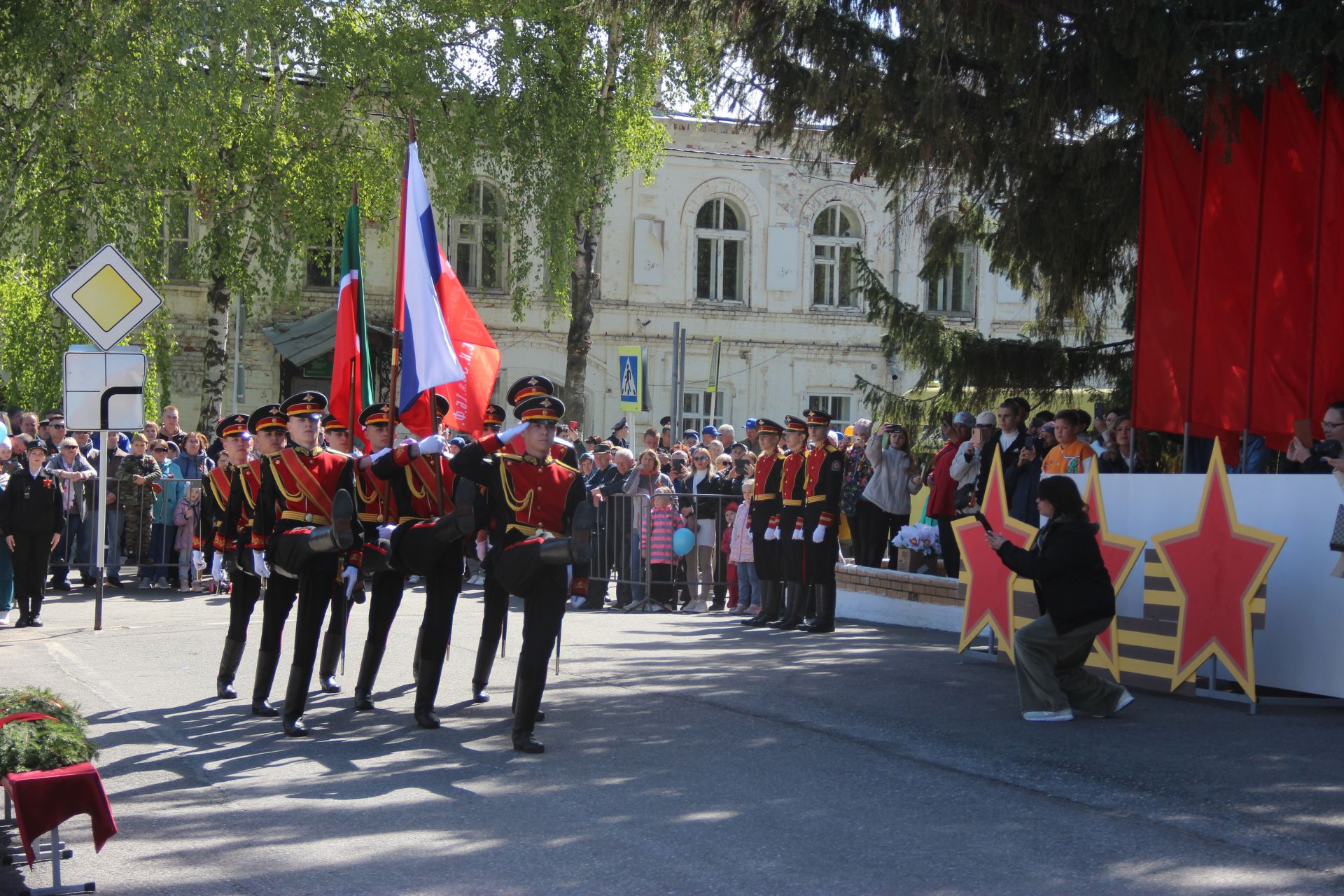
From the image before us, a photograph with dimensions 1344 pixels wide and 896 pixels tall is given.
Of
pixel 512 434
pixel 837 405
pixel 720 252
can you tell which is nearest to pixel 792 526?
pixel 512 434

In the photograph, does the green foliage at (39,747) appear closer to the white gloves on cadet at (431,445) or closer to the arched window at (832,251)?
the white gloves on cadet at (431,445)

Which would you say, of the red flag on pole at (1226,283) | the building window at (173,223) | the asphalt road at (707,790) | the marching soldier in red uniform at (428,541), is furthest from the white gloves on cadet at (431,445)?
the building window at (173,223)

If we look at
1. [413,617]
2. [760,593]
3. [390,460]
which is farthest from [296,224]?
[390,460]

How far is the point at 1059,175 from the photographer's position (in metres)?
13.8

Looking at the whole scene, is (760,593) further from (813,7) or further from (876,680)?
(813,7)

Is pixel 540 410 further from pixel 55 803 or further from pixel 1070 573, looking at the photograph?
pixel 55 803

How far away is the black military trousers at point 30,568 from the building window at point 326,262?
27.7ft

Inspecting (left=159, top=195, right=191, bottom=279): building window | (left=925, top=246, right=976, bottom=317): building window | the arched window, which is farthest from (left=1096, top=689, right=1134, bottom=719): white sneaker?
the arched window

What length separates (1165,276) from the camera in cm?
1283

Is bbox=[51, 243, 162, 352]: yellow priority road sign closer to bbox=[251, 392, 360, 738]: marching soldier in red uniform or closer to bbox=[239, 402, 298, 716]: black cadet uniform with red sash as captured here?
bbox=[239, 402, 298, 716]: black cadet uniform with red sash

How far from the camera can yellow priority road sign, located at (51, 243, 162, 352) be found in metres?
14.0

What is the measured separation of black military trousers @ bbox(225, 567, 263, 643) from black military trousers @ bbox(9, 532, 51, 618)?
5.33 m

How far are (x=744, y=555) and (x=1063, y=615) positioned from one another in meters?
7.43

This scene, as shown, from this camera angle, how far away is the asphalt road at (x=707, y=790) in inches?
237
